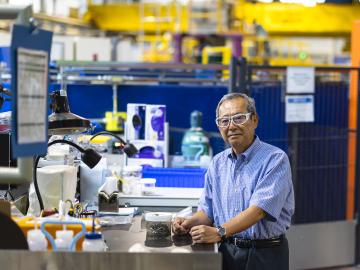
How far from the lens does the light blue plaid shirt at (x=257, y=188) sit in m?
3.28

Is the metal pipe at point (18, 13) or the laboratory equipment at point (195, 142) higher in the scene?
the metal pipe at point (18, 13)

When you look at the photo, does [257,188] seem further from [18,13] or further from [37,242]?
[18,13]

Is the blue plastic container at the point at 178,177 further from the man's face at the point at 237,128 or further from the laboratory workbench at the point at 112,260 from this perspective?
the laboratory workbench at the point at 112,260

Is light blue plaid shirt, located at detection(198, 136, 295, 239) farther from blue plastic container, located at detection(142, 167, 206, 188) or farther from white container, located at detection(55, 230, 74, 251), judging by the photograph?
blue plastic container, located at detection(142, 167, 206, 188)

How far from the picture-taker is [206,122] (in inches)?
274

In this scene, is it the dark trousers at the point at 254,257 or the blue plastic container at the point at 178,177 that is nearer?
the dark trousers at the point at 254,257

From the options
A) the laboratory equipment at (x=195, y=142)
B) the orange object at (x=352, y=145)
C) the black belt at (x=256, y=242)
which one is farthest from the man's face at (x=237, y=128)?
the orange object at (x=352, y=145)

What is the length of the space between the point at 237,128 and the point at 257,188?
0.31m

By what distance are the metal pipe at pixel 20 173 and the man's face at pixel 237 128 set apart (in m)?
1.25

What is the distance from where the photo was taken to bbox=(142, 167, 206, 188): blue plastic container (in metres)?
4.70

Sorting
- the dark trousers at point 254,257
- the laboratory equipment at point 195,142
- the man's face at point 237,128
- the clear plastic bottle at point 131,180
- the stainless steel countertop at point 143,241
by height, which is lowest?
the dark trousers at point 254,257

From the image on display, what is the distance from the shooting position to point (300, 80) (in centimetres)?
618

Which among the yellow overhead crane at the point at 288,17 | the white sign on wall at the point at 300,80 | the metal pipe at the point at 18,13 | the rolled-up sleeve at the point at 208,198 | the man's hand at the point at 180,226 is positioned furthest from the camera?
the yellow overhead crane at the point at 288,17

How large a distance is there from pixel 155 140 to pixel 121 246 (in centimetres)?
239
